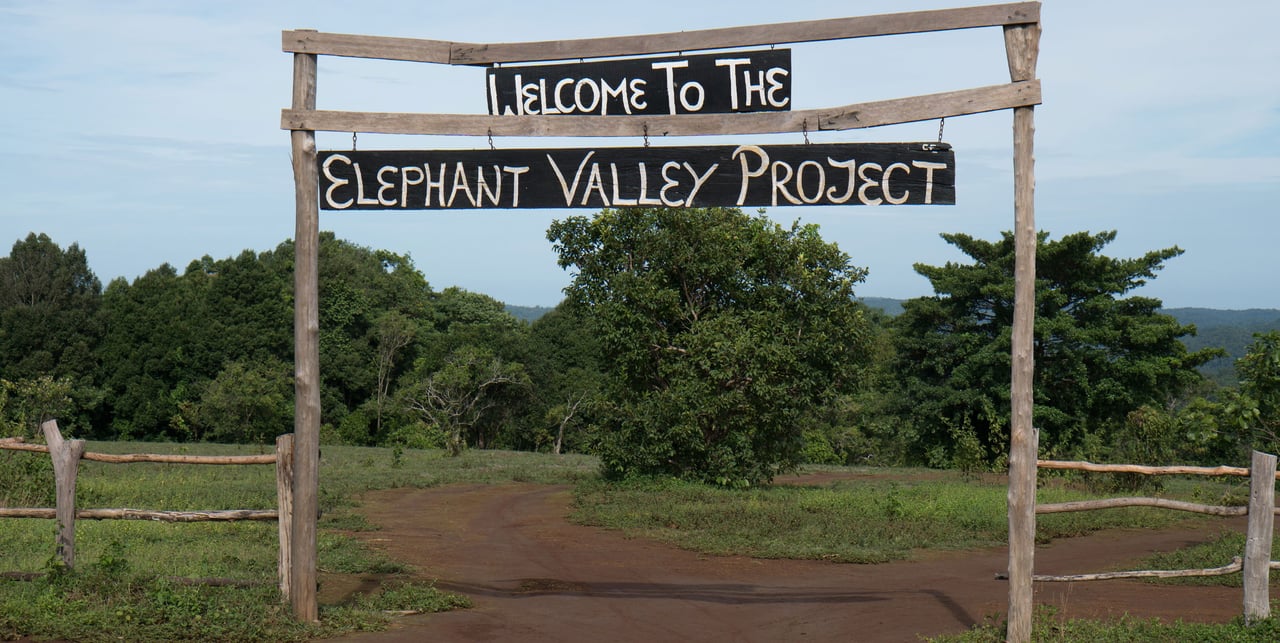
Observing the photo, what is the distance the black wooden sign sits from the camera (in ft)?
22.2

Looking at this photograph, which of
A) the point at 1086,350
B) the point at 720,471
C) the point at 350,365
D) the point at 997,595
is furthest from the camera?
the point at 350,365

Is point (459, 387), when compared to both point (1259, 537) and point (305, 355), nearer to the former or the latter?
point (305, 355)

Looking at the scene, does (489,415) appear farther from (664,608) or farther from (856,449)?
(664,608)

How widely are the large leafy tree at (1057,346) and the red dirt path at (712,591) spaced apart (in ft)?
52.3

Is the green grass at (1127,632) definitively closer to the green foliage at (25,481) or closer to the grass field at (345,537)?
the grass field at (345,537)

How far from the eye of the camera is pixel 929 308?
3066cm

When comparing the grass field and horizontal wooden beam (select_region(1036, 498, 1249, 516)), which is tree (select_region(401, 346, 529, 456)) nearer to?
the grass field

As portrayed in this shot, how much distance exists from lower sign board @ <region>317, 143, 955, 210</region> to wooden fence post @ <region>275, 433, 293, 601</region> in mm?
1721

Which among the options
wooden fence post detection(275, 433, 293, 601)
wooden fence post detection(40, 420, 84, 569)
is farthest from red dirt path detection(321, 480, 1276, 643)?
wooden fence post detection(40, 420, 84, 569)

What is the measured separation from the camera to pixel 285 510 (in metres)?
7.12

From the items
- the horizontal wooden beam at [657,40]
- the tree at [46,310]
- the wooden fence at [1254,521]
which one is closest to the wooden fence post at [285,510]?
the horizontal wooden beam at [657,40]

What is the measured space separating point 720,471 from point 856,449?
69.2 feet

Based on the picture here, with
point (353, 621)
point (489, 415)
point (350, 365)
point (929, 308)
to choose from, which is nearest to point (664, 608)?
point (353, 621)

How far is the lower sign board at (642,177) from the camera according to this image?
6.67 m
